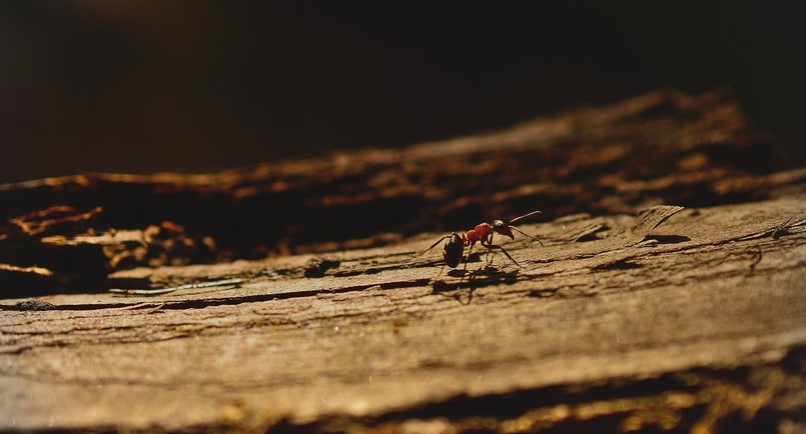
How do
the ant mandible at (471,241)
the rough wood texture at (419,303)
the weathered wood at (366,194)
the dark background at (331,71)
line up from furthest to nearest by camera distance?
1. the dark background at (331,71)
2. the weathered wood at (366,194)
3. the ant mandible at (471,241)
4. the rough wood texture at (419,303)

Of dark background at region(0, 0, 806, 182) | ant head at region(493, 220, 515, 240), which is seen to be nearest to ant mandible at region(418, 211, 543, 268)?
ant head at region(493, 220, 515, 240)

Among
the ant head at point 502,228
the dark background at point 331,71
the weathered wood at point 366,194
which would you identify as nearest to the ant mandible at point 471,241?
the ant head at point 502,228

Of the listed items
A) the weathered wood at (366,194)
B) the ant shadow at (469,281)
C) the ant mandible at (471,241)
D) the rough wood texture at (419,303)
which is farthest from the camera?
the weathered wood at (366,194)

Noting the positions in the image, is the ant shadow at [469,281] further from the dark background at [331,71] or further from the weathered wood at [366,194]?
the dark background at [331,71]

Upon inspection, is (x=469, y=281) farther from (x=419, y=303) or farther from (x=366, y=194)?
(x=366, y=194)

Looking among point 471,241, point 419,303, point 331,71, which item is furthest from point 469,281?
point 331,71

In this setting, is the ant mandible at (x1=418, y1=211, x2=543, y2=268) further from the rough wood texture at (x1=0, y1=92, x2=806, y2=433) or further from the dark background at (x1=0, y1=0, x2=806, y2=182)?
the dark background at (x1=0, y1=0, x2=806, y2=182)

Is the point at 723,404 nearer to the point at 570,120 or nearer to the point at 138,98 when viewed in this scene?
the point at 570,120
